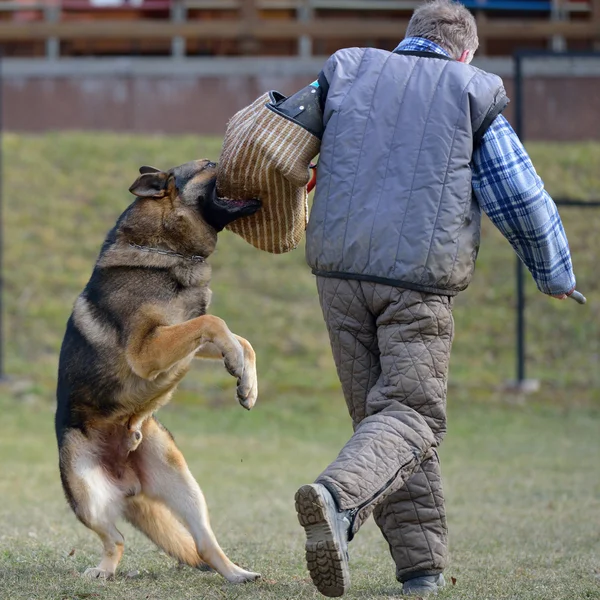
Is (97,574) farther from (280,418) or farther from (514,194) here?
(280,418)

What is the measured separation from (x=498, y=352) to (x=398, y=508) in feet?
27.2

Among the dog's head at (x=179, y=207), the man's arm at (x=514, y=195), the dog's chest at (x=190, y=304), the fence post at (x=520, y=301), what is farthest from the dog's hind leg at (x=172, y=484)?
the fence post at (x=520, y=301)

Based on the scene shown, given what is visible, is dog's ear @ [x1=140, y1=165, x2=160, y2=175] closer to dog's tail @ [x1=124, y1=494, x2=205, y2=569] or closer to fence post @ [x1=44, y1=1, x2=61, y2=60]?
dog's tail @ [x1=124, y1=494, x2=205, y2=569]

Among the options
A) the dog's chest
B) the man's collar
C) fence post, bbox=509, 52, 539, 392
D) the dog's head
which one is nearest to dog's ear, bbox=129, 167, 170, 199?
the dog's head

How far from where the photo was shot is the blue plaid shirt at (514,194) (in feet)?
12.6

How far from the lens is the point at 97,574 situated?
4.42 metres

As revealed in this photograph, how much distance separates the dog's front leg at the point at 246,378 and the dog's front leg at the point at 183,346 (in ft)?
0.12

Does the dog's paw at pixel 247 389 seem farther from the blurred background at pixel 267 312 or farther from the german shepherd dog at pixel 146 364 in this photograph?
the blurred background at pixel 267 312

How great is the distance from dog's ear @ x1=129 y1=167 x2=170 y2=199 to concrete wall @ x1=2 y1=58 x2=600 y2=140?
395 inches

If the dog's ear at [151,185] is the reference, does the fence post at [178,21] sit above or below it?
above

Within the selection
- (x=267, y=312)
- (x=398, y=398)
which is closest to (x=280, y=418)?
(x=267, y=312)

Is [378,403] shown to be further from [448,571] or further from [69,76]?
[69,76]

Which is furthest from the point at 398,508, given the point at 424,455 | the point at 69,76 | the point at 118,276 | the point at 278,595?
the point at 69,76

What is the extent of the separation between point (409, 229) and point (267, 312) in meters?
8.77
